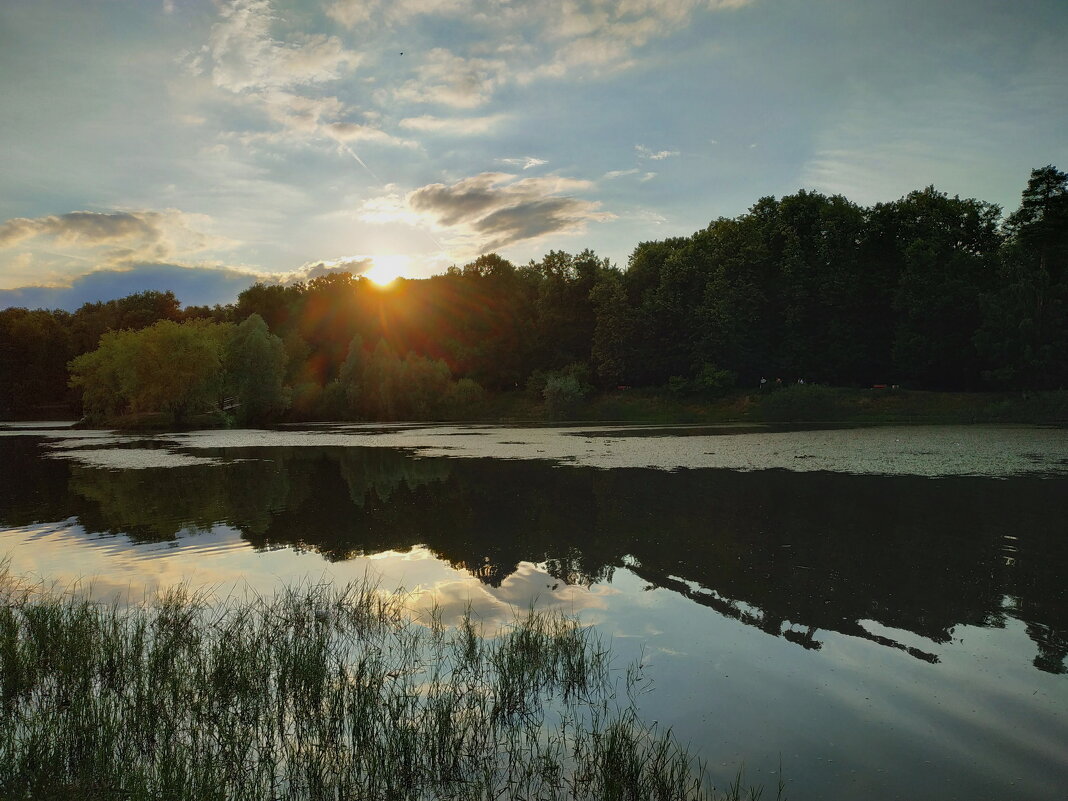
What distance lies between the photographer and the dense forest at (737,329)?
63.4 m

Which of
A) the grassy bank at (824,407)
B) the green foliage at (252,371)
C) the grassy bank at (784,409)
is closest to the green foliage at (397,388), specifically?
the grassy bank at (784,409)

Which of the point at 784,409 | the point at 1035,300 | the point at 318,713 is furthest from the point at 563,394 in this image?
the point at 318,713

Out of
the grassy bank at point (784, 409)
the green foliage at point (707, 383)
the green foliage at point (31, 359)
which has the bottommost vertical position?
the grassy bank at point (784, 409)

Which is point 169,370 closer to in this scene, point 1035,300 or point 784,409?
point 784,409

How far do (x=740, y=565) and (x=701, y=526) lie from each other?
364 cm

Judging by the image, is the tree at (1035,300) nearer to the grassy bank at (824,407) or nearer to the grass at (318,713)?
the grassy bank at (824,407)

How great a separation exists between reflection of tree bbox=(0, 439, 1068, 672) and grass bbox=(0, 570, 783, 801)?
3.33 meters

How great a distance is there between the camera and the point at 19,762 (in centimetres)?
555

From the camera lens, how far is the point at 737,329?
77.2 meters

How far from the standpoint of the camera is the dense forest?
208ft

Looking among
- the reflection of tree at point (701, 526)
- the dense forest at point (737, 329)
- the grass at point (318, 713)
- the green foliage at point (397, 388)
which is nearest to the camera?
the grass at point (318, 713)

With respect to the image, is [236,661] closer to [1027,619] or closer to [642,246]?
[1027,619]

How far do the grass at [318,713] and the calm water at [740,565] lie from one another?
851 mm

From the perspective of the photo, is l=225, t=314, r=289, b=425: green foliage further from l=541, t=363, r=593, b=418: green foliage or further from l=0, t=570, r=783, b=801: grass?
l=0, t=570, r=783, b=801: grass
